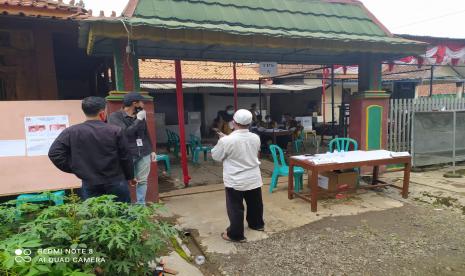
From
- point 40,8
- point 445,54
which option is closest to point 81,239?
point 40,8

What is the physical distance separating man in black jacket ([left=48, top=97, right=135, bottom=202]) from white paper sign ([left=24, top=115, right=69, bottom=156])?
2.04 m

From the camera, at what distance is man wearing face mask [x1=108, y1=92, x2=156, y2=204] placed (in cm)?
391

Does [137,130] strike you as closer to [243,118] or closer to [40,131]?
[243,118]

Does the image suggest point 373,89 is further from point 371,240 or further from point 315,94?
point 315,94

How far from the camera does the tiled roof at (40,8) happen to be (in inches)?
191

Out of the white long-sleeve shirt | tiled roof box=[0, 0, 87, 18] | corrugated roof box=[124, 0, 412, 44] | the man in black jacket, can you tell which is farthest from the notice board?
the white long-sleeve shirt

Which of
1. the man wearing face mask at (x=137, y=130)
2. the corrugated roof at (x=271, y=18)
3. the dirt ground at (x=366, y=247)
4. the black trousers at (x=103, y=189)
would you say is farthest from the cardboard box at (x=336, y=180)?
the black trousers at (x=103, y=189)

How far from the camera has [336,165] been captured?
188 inches

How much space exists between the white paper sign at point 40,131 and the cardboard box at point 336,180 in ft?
14.1

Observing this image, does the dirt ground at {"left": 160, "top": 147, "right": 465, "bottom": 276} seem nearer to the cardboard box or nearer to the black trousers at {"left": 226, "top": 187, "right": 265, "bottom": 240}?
the black trousers at {"left": 226, "top": 187, "right": 265, "bottom": 240}

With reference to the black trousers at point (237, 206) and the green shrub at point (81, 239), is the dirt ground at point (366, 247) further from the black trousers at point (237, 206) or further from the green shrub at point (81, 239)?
the green shrub at point (81, 239)

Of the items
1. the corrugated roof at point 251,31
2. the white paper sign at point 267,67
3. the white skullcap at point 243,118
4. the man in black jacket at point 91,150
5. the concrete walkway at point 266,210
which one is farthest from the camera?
the white paper sign at point 267,67

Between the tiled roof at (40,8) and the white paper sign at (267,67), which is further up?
the tiled roof at (40,8)

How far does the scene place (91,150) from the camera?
115 inches
